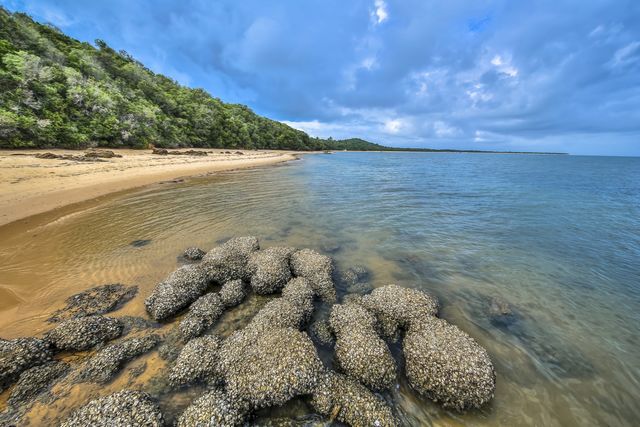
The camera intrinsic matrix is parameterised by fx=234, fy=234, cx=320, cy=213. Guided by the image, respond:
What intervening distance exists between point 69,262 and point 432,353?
1060 cm

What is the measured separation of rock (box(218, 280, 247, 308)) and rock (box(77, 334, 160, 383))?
1.51 meters

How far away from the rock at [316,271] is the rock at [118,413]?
12.9ft

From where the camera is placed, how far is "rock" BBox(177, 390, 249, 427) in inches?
123

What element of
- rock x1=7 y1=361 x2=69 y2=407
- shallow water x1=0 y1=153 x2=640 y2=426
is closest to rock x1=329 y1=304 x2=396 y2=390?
shallow water x1=0 y1=153 x2=640 y2=426

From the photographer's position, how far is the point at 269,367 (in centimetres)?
382

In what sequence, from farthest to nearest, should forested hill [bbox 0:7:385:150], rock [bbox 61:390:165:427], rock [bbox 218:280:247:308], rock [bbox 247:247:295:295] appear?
1. forested hill [bbox 0:7:385:150]
2. rock [bbox 247:247:295:295]
3. rock [bbox 218:280:247:308]
4. rock [bbox 61:390:165:427]

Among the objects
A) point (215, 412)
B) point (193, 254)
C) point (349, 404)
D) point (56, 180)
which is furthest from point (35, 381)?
point (56, 180)

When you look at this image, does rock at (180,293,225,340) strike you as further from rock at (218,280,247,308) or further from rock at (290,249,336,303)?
rock at (290,249,336,303)

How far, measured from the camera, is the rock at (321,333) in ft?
16.5

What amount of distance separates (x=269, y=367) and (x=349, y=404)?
1.37 meters

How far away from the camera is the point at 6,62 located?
2422 cm

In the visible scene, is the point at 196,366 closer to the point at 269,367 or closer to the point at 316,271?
the point at 269,367

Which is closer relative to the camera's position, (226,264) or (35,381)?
(35,381)

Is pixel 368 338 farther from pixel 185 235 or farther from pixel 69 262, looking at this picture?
pixel 69 262
